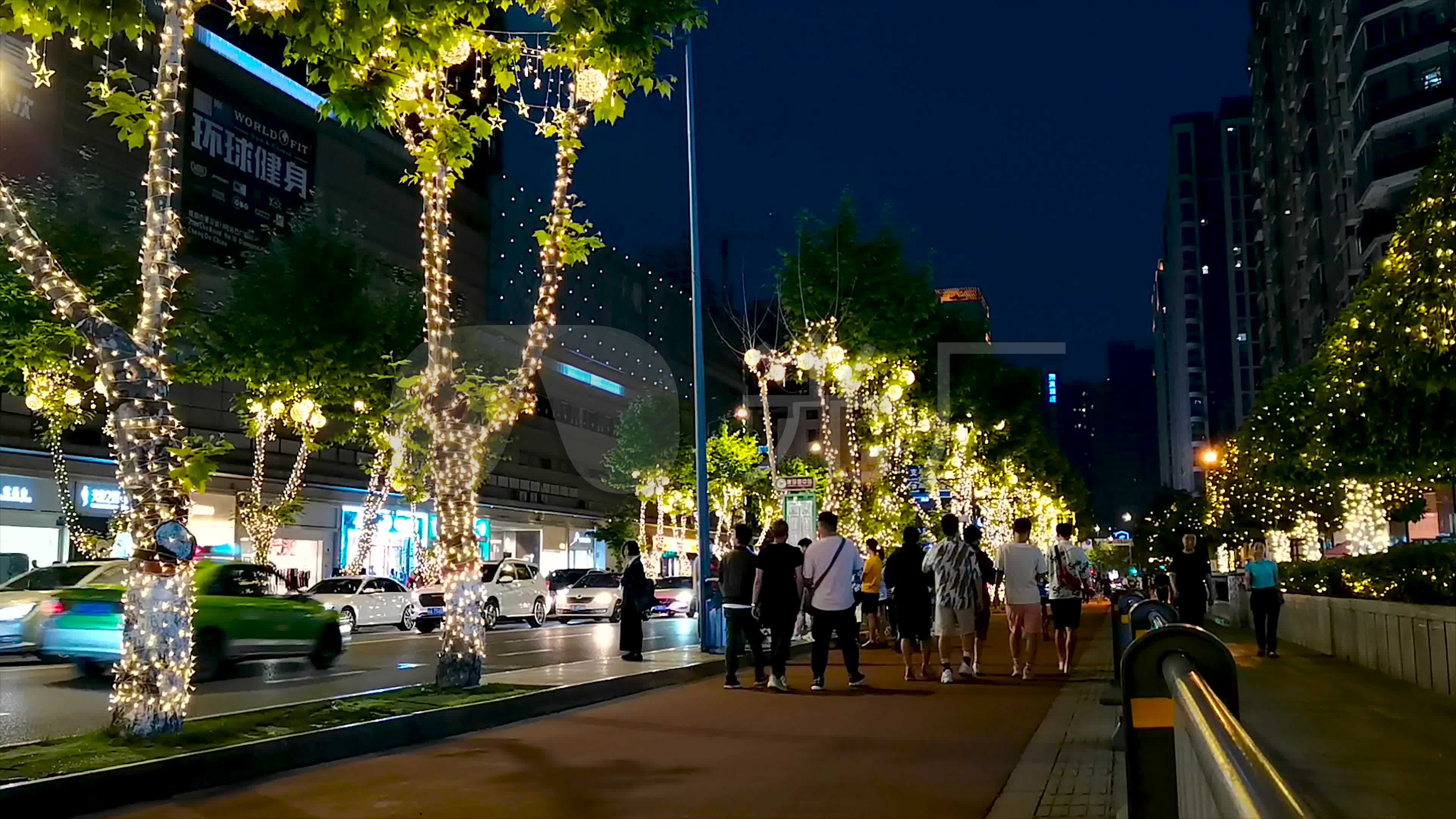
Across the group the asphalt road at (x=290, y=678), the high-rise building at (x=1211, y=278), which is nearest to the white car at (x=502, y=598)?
the asphalt road at (x=290, y=678)

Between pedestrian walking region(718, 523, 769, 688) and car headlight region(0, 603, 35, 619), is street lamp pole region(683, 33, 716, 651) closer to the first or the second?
pedestrian walking region(718, 523, 769, 688)

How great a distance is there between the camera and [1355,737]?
973 centimetres

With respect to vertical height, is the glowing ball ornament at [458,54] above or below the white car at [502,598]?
above

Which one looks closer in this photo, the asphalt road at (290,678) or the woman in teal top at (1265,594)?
the asphalt road at (290,678)

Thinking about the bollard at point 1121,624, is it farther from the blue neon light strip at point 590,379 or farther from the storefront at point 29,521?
the blue neon light strip at point 590,379

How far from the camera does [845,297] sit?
106 feet

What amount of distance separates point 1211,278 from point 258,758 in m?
150

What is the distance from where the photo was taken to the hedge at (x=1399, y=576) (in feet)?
45.2

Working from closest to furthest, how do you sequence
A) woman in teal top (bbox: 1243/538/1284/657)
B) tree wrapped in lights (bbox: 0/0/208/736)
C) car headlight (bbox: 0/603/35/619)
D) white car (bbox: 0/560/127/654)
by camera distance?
tree wrapped in lights (bbox: 0/0/208/736) → white car (bbox: 0/560/127/654) → woman in teal top (bbox: 1243/538/1284/657) → car headlight (bbox: 0/603/35/619)

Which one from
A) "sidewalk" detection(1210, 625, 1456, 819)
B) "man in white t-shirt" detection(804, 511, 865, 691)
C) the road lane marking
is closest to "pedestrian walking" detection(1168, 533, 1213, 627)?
"sidewalk" detection(1210, 625, 1456, 819)

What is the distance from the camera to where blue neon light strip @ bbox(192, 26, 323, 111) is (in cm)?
4462

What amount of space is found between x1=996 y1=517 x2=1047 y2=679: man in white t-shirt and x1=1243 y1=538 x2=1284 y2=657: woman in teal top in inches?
194

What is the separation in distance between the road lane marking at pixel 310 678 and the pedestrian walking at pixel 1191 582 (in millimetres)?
10557

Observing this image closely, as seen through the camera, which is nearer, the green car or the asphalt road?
the asphalt road
